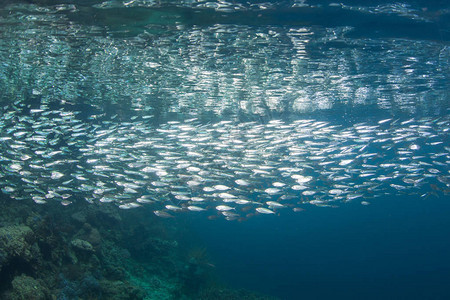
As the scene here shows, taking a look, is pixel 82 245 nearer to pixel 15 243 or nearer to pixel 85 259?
pixel 85 259

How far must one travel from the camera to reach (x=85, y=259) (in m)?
11.0

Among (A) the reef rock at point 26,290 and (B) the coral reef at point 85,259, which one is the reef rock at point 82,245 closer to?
(B) the coral reef at point 85,259

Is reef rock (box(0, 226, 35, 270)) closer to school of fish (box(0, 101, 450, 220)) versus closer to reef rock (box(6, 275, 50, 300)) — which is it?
reef rock (box(6, 275, 50, 300))

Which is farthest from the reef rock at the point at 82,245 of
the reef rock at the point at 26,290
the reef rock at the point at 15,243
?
the reef rock at the point at 26,290

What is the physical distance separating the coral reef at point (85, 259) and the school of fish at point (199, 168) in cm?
113

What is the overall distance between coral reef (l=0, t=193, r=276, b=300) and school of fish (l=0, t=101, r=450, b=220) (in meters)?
1.13

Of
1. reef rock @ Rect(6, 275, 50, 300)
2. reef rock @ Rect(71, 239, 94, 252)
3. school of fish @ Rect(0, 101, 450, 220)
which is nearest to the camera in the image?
reef rock @ Rect(6, 275, 50, 300)

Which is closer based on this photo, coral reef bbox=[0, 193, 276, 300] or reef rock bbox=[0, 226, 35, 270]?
reef rock bbox=[0, 226, 35, 270]

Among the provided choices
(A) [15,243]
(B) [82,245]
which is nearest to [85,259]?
(B) [82,245]

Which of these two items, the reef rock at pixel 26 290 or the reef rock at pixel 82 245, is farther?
the reef rock at pixel 82 245

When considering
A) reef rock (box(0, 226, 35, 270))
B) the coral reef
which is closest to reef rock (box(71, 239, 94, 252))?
the coral reef

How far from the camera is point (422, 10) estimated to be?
8273 mm

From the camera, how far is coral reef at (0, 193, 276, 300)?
7945mm

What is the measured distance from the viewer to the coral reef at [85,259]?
7.94 meters
